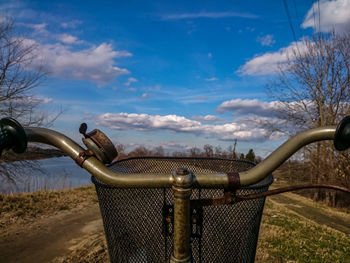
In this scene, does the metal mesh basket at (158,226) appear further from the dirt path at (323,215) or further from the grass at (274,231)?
the dirt path at (323,215)

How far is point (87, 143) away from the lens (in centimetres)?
84

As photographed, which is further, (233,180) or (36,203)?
(36,203)

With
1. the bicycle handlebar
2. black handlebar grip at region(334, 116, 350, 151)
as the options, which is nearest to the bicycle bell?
the bicycle handlebar

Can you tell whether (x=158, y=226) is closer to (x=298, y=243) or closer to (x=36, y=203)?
(x=298, y=243)

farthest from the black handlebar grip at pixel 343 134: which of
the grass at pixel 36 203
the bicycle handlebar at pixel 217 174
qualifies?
the grass at pixel 36 203

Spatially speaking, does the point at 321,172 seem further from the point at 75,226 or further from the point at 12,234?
the point at 12,234

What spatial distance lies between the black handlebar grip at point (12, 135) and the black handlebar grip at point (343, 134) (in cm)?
111

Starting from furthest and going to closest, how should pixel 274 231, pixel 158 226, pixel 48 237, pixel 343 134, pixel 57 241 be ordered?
pixel 274 231 < pixel 48 237 < pixel 57 241 < pixel 158 226 < pixel 343 134

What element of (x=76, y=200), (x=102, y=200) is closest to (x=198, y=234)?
(x=102, y=200)

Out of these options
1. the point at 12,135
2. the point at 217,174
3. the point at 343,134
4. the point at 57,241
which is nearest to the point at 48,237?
the point at 57,241

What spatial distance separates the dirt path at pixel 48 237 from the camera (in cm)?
285

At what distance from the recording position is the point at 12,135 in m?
0.78

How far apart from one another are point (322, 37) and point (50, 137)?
1479cm

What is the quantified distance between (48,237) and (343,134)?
12.8 feet
